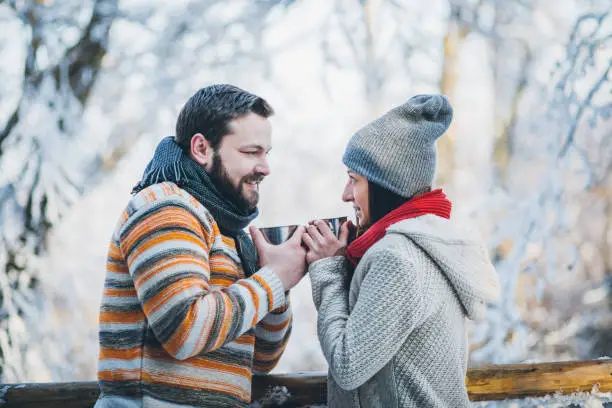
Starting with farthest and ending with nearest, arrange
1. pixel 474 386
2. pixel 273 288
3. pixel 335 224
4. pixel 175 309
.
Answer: pixel 474 386 < pixel 335 224 < pixel 273 288 < pixel 175 309

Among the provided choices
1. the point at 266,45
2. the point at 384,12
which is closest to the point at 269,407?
the point at 266,45

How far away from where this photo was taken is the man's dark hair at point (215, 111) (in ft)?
4.61

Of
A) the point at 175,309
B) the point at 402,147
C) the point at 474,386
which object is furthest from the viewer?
the point at 474,386

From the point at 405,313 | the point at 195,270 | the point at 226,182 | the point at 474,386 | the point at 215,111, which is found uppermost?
the point at 215,111

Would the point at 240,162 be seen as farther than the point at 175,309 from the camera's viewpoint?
Yes

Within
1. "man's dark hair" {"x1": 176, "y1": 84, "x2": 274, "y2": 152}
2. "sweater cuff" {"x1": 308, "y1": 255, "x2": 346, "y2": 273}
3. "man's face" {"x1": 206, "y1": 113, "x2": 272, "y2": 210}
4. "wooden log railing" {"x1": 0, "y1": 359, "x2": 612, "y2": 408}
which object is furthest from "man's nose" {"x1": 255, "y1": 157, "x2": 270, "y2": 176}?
"wooden log railing" {"x1": 0, "y1": 359, "x2": 612, "y2": 408}

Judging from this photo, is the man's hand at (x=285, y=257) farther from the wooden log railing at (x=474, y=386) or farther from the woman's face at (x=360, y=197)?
the wooden log railing at (x=474, y=386)

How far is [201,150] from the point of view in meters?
1.42

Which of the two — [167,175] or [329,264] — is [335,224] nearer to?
[329,264]

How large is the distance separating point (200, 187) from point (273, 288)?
280 mm

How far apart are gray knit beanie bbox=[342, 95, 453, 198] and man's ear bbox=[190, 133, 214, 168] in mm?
320

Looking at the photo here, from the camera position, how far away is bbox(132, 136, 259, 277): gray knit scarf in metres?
1.35

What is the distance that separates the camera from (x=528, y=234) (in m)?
4.79

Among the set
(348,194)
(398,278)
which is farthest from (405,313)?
(348,194)
